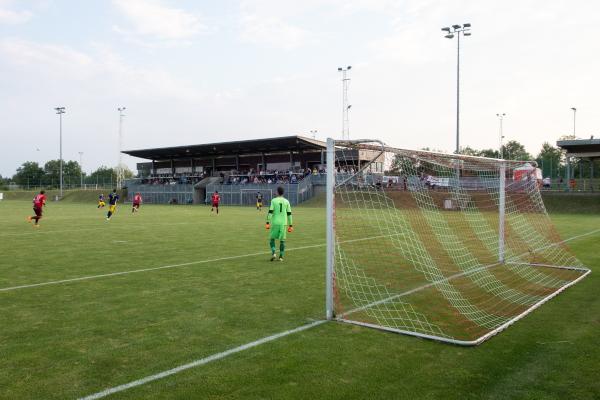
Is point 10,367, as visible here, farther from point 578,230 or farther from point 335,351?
point 578,230

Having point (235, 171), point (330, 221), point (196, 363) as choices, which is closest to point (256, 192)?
point (235, 171)

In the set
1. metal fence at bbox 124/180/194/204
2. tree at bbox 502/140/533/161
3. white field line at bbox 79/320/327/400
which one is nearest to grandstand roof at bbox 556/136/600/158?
white field line at bbox 79/320/327/400

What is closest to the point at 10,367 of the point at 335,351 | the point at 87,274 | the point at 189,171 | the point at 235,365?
the point at 235,365

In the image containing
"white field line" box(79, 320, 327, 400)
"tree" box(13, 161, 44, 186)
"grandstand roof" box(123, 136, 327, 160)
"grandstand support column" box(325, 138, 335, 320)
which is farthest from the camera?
"tree" box(13, 161, 44, 186)

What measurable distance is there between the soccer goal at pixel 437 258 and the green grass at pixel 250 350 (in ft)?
1.63

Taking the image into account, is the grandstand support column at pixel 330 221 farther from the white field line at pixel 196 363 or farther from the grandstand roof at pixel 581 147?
the grandstand roof at pixel 581 147

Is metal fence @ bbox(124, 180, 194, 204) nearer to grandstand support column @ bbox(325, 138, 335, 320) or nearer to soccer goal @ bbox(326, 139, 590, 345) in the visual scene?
soccer goal @ bbox(326, 139, 590, 345)

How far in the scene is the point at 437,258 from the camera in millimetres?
12031

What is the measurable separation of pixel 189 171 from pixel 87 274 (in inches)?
2535

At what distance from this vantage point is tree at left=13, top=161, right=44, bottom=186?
96.5 metres

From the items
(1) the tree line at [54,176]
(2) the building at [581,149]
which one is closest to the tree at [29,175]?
(1) the tree line at [54,176]

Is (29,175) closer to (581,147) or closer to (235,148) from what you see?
(235,148)

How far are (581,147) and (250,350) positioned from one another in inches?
1681

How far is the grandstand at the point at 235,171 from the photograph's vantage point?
180 feet
